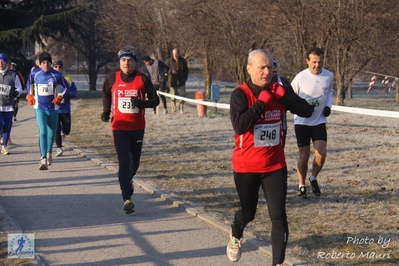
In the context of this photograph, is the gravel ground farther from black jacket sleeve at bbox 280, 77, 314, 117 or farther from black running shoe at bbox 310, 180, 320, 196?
black jacket sleeve at bbox 280, 77, 314, 117

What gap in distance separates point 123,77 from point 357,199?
3.39 m

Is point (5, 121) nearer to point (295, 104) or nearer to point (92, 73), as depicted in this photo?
point (295, 104)

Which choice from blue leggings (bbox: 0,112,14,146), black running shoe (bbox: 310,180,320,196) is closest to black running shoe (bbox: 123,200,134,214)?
black running shoe (bbox: 310,180,320,196)

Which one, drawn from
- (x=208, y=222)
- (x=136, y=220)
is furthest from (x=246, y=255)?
(x=136, y=220)

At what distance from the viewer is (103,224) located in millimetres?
7961

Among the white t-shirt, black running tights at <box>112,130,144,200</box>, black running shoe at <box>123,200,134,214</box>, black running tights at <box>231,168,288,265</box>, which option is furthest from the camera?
the white t-shirt

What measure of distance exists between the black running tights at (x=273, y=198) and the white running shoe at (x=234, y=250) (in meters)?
0.23

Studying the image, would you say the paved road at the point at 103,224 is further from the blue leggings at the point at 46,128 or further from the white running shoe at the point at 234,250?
the blue leggings at the point at 46,128

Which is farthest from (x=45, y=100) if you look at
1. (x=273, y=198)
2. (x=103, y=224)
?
(x=273, y=198)

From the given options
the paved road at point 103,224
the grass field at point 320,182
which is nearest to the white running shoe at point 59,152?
the grass field at point 320,182

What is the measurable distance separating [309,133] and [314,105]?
442 mm

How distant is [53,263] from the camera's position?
6383mm

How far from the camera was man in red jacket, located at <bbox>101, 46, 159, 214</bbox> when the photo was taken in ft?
28.7

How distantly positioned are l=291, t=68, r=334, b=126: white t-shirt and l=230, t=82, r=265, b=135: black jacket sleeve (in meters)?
3.38
